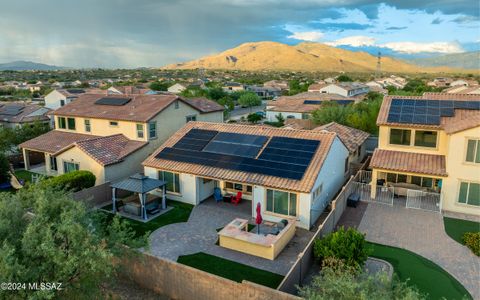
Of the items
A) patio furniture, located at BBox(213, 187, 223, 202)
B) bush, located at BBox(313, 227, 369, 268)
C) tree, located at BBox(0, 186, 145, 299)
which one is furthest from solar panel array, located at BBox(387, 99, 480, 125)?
tree, located at BBox(0, 186, 145, 299)

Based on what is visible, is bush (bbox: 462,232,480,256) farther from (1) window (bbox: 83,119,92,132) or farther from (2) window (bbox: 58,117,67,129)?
(2) window (bbox: 58,117,67,129)

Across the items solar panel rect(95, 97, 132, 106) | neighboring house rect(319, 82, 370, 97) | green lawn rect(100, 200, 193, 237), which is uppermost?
solar panel rect(95, 97, 132, 106)

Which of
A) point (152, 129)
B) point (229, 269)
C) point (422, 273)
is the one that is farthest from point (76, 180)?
point (422, 273)

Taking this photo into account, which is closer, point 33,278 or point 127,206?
point 33,278

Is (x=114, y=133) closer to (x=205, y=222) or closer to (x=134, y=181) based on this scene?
(x=134, y=181)

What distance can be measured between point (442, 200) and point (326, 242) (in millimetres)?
11328

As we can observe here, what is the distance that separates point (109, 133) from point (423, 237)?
2574 centimetres

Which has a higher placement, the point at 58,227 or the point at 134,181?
the point at 58,227

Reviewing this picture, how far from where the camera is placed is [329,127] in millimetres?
32250

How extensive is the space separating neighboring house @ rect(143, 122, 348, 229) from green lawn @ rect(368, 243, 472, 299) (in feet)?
14.4

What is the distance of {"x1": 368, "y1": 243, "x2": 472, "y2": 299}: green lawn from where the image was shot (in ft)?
46.4

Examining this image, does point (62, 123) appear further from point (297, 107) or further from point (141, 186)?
point (297, 107)

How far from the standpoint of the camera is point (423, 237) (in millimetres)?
18812

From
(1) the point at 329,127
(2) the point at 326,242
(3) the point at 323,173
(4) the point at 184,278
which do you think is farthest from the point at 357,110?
(4) the point at 184,278
